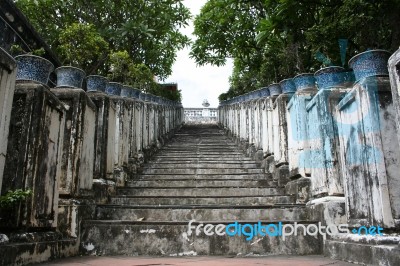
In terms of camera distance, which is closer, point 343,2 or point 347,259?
point 347,259

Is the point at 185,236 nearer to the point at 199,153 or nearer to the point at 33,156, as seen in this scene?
the point at 33,156

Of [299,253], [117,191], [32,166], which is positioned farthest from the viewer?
[117,191]

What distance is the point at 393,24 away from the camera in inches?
181

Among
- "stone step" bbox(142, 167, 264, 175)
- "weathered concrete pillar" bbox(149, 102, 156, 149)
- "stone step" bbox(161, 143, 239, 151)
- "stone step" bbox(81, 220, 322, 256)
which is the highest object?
"weathered concrete pillar" bbox(149, 102, 156, 149)

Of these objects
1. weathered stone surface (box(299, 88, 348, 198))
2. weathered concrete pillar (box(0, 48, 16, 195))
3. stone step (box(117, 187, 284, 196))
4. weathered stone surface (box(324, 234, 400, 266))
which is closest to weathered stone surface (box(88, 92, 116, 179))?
stone step (box(117, 187, 284, 196))

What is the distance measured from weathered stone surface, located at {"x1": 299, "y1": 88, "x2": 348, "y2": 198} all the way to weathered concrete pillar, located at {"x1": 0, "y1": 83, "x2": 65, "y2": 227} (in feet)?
8.42

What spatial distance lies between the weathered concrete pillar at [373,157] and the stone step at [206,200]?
59.1 inches

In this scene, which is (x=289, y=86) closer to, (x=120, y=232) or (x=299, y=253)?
(x=299, y=253)

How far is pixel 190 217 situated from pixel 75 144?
1.47 meters

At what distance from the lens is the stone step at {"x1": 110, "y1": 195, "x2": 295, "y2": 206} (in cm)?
443

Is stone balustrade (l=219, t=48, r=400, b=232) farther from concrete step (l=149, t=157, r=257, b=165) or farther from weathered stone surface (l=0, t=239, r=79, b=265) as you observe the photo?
weathered stone surface (l=0, t=239, r=79, b=265)

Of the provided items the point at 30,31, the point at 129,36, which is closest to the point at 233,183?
the point at 30,31

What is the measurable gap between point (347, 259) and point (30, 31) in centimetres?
538

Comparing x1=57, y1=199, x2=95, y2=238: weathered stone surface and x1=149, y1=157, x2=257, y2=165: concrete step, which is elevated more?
x1=149, y1=157, x2=257, y2=165: concrete step
